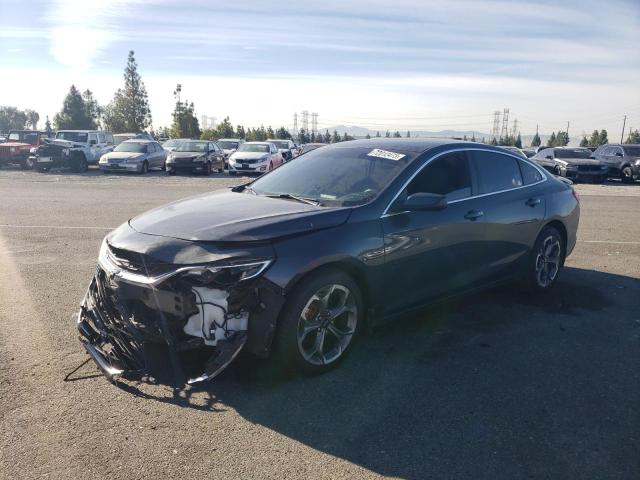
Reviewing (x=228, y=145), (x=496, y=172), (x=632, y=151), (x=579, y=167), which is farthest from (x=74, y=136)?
(x=496, y=172)

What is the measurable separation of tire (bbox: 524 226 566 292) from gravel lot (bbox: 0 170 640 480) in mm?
324

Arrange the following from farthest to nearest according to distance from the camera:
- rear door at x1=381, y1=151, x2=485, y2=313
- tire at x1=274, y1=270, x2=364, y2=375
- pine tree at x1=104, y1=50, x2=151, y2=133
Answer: pine tree at x1=104, y1=50, x2=151, y2=133 → rear door at x1=381, y1=151, x2=485, y2=313 → tire at x1=274, y1=270, x2=364, y2=375

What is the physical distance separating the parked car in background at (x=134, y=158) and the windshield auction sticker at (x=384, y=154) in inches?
860

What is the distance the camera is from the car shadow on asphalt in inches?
120

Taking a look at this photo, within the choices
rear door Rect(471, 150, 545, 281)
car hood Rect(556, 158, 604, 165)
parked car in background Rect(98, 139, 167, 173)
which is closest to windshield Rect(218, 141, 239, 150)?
parked car in background Rect(98, 139, 167, 173)

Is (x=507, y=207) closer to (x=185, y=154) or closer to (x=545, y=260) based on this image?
(x=545, y=260)

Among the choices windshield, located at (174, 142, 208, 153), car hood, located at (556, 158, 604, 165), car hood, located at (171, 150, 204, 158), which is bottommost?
car hood, located at (171, 150, 204, 158)

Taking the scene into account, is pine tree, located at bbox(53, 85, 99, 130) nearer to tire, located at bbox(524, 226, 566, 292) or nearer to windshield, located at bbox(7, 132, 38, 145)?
Result: windshield, located at bbox(7, 132, 38, 145)

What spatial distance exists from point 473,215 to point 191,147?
22806mm

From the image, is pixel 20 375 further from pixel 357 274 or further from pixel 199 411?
pixel 357 274

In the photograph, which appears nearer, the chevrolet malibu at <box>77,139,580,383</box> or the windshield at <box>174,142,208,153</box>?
the chevrolet malibu at <box>77,139,580,383</box>

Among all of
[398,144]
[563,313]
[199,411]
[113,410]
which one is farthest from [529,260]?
[113,410]

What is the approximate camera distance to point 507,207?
550 centimetres

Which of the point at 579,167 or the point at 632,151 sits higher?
the point at 632,151
